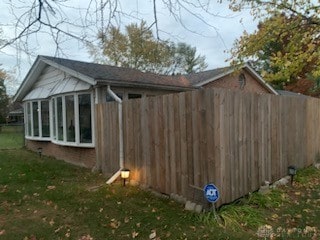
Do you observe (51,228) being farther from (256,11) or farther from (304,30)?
(256,11)

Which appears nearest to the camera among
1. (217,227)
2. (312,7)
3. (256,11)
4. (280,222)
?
(217,227)

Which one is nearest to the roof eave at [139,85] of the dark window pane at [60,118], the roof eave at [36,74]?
the roof eave at [36,74]

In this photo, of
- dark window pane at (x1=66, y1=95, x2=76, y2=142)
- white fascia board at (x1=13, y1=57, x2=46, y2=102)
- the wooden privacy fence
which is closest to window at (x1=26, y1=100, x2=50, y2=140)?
white fascia board at (x1=13, y1=57, x2=46, y2=102)

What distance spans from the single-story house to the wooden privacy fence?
1.13 metres

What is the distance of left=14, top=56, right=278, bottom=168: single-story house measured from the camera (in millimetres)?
9797

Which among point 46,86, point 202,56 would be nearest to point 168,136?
point 46,86

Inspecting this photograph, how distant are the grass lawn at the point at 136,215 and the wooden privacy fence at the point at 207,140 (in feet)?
1.36

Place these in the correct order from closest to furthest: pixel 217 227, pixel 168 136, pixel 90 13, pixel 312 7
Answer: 1. pixel 90 13
2. pixel 217 227
3. pixel 168 136
4. pixel 312 7

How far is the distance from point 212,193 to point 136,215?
4.65 ft

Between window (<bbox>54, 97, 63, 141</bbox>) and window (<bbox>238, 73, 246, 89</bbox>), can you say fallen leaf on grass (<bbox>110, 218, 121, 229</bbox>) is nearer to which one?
window (<bbox>54, 97, 63, 141</bbox>)

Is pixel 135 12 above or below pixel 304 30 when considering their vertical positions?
below

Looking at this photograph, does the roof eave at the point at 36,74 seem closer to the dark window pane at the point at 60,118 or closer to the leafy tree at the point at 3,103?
the dark window pane at the point at 60,118

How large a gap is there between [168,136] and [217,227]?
2.17m

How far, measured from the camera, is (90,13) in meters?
3.36
